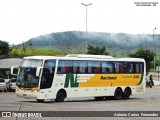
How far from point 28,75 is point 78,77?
3.86 meters

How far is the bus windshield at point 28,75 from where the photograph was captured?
29.4m

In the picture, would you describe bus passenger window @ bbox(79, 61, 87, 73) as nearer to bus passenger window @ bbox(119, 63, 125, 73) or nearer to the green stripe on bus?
the green stripe on bus

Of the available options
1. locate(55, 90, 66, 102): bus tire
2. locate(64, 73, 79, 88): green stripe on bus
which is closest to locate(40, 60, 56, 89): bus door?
locate(55, 90, 66, 102): bus tire

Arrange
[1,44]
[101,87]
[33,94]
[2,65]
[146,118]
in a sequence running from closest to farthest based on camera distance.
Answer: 1. [146,118]
2. [33,94]
3. [101,87]
4. [2,65]
5. [1,44]

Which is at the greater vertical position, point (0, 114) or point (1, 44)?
point (1, 44)

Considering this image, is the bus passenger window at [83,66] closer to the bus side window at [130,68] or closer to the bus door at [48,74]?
the bus door at [48,74]

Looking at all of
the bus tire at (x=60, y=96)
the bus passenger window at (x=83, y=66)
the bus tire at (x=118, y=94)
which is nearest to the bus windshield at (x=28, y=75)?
the bus tire at (x=60, y=96)

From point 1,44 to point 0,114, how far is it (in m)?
75.9

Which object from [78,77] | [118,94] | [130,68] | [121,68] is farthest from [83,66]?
[130,68]

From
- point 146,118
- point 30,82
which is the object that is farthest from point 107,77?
Answer: point 146,118

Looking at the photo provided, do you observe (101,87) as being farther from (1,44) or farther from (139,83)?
(1,44)

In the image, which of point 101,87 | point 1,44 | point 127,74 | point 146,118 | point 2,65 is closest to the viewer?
point 146,118

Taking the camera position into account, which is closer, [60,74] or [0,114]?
[0,114]

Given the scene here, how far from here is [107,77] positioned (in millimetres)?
34625
